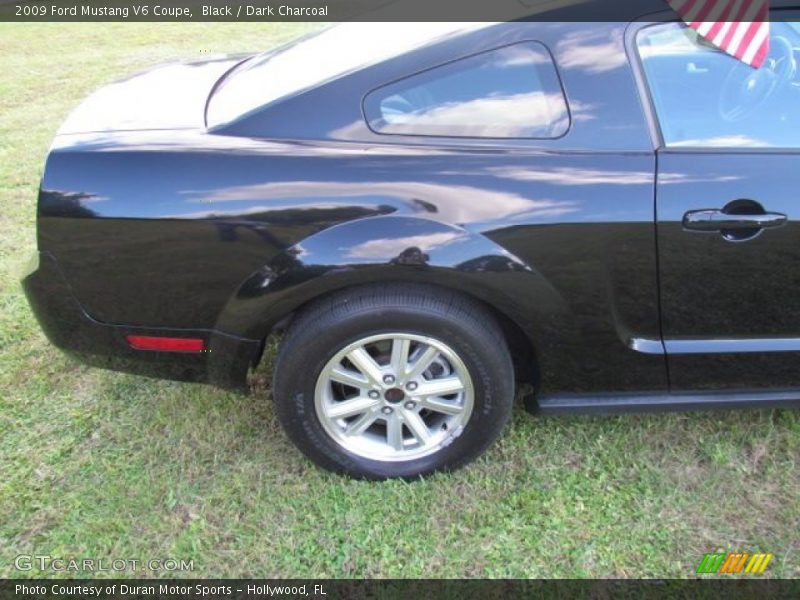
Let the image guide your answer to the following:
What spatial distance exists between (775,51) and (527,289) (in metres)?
1.17

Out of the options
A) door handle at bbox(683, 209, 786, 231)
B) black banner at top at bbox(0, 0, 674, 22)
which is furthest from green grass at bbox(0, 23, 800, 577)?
black banner at top at bbox(0, 0, 674, 22)

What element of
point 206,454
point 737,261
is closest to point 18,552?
point 206,454

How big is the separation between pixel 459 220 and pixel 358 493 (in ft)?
3.30

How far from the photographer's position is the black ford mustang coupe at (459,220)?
2.09m

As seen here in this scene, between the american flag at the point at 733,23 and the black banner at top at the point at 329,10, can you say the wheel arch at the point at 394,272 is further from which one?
the american flag at the point at 733,23

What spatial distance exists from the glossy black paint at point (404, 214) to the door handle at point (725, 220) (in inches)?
1.1

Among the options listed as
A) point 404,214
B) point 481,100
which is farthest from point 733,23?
point 404,214

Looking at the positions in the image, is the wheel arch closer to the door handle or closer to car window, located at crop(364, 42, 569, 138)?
car window, located at crop(364, 42, 569, 138)

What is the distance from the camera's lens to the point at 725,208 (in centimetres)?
209

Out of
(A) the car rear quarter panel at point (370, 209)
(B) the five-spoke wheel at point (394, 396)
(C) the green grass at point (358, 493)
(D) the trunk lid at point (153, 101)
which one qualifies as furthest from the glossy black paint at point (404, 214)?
(C) the green grass at point (358, 493)

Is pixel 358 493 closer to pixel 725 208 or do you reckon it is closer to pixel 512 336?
pixel 512 336

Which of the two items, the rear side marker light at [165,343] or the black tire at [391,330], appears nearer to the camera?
the black tire at [391,330]

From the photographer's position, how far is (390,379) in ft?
7.70

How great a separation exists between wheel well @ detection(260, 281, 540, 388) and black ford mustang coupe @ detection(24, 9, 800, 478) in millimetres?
20
